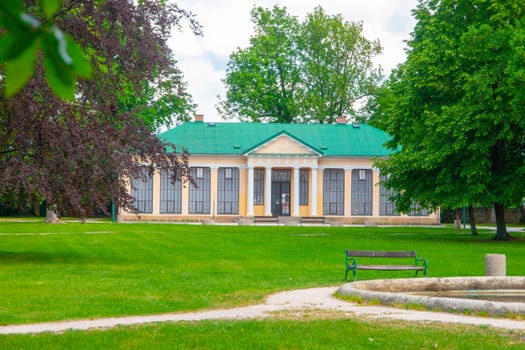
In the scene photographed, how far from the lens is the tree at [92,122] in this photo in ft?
64.8

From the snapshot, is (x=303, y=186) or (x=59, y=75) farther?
(x=303, y=186)

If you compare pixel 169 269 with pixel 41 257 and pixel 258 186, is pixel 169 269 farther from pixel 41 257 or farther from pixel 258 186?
pixel 258 186

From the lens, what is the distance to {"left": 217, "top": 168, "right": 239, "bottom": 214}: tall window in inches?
2382

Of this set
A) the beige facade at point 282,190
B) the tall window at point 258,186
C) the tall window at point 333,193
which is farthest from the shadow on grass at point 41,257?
the tall window at point 333,193

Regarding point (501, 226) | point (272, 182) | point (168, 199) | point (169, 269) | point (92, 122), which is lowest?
point (169, 269)

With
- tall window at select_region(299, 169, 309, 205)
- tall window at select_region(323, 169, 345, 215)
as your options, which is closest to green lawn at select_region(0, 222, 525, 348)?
tall window at select_region(299, 169, 309, 205)

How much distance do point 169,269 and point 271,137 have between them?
39.6 m

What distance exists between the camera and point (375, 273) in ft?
66.9

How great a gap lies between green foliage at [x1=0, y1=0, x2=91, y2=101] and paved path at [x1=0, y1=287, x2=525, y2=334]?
9193 mm

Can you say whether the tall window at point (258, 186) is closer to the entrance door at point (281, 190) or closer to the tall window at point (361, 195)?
the entrance door at point (281, 190)

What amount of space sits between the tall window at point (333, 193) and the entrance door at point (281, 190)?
281cm

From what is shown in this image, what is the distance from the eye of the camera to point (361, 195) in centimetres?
6144

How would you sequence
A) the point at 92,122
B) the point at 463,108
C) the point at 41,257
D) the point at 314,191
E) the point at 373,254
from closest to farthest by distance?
1. the point at 373,254
2. the point at 92,122
3. the point at 41,257
4. the point at 463,108
5. the point at 314,191

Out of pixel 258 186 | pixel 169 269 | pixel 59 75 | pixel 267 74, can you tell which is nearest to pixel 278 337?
pixel 59 75
